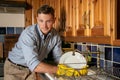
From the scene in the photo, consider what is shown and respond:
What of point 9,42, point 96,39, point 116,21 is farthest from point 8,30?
point 116,21

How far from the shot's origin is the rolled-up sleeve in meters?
1.66

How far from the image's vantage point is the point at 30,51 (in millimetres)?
1685

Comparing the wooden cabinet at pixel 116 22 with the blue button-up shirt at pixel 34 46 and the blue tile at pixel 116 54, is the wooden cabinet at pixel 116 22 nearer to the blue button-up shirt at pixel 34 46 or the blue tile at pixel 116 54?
the blue tile at pixel 116 54

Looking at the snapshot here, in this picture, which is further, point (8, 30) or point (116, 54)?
point (8, 30)

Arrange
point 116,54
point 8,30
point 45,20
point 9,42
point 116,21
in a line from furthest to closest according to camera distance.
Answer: point 8,30 < point 9,42 < point 45,20 < point 116,54 < point 116,21

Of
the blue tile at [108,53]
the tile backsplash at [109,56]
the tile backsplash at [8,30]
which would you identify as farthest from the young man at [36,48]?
the tile backsplash at [8,30]

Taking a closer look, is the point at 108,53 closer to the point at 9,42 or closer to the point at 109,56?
the point at 109,56

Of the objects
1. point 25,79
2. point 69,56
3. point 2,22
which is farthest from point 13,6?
point 69,56

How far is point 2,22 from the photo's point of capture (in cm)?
320

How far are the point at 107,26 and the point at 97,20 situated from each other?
171mm

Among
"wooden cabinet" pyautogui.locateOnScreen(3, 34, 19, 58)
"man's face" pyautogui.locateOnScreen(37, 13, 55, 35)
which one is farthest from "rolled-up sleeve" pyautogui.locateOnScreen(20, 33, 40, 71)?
"wooden cabinet" pyautogui.locateOnScreen(3, 34, 19, 58)

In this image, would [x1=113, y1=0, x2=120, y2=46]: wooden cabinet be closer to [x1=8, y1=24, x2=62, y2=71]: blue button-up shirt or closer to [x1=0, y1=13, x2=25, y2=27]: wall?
[x1=8, y1=24, x2=62, y2=71]: blue button-up shirt

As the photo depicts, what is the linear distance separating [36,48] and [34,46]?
0.05 m

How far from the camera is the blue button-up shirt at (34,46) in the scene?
1683mm
